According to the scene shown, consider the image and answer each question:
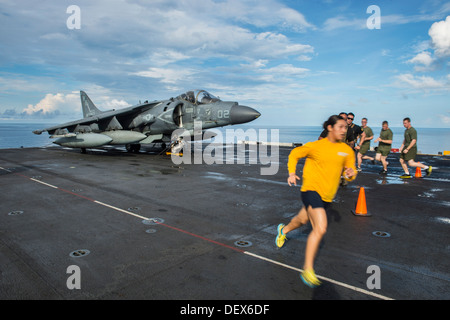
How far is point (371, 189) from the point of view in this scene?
9.30m

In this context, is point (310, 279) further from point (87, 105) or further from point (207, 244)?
point (87, 105)

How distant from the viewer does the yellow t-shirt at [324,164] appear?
3.83 meters

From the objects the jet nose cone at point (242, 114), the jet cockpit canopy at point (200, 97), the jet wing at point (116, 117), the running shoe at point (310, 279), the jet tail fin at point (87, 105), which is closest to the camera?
the running shoe at point (310, 279)

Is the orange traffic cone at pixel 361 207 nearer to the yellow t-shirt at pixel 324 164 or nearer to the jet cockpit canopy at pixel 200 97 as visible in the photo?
the yellow t-shirt at pixel 324 164

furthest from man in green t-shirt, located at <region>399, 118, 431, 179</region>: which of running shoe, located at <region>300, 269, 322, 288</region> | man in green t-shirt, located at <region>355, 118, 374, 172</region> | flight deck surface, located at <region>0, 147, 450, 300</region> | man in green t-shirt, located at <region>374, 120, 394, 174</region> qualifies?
running shoe, located at <region>300, 269, 322, 288</region>

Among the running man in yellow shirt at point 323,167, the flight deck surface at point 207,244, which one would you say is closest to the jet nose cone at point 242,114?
the flight deck surface at point 207,244

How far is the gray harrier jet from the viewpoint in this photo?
15.8 metres

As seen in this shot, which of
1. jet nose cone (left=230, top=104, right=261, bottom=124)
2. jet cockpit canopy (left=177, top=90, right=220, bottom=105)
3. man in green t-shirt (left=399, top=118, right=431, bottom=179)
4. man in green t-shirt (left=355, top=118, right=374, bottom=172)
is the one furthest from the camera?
jet cockpit canopy (left=177, top=90, right=220, bottom=105)

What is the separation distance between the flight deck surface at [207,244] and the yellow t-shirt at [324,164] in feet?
3.77

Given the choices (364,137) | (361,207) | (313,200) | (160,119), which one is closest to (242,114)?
(160,119)

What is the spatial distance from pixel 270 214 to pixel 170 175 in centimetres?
607

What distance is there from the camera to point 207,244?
4.77 m

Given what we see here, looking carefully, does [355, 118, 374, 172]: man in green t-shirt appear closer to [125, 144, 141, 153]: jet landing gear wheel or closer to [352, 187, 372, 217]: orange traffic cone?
[352, 187, 372, 217]: orange traffic cone

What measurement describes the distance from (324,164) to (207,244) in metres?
2.35
